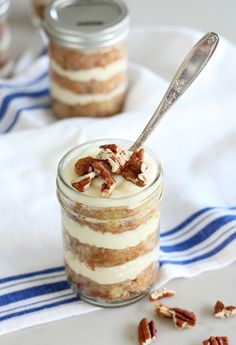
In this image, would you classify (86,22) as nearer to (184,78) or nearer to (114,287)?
(184,78)

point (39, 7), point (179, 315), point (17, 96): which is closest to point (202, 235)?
point (179, 315)

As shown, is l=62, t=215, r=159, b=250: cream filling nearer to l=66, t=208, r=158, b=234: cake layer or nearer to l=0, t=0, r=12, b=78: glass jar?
l=66, t=208, r=158, b=234: cake layer

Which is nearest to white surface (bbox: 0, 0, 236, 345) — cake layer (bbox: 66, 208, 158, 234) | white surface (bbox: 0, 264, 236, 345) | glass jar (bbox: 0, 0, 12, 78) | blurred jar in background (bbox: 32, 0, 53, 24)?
white surface (bbox: 0, 264, 236, 345)

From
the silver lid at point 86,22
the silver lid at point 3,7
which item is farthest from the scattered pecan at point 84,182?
the silver lid at point 3,7

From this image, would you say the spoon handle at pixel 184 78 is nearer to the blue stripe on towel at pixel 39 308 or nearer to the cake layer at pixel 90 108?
the blue stripe on towel at pixel 39 308

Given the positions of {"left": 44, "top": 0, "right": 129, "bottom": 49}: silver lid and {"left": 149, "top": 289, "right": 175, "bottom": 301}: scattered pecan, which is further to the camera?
{"left": 44, "top": 0, "right": 129, "bottom": 49}: silver lid
